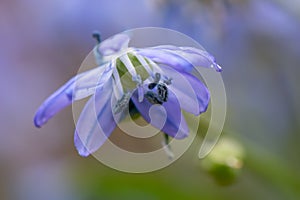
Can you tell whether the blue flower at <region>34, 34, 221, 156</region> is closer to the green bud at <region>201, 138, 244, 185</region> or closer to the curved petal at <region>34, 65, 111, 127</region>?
the curved petal at <region>34, 65, 111, 127</region>

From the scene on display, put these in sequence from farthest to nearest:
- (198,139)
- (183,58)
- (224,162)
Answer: (198,139)
(224,162)
(183,58)

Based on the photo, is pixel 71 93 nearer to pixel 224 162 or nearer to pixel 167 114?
pixel 167 114

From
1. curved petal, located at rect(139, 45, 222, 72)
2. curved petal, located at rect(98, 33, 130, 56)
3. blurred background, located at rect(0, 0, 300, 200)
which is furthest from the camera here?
blurred background, located at rect(0, 0, 300, 200)

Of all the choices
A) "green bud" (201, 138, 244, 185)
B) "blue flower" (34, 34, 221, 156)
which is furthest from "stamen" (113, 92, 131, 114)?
"green bud" (201, 138, 244, 185)

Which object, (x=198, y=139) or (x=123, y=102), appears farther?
(x=198, y=139)

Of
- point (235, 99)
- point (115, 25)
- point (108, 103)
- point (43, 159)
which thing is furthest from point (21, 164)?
point (108, 103)

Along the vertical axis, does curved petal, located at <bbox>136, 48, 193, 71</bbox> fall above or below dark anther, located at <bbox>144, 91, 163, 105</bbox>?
above

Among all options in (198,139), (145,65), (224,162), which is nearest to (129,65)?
(145,65)
